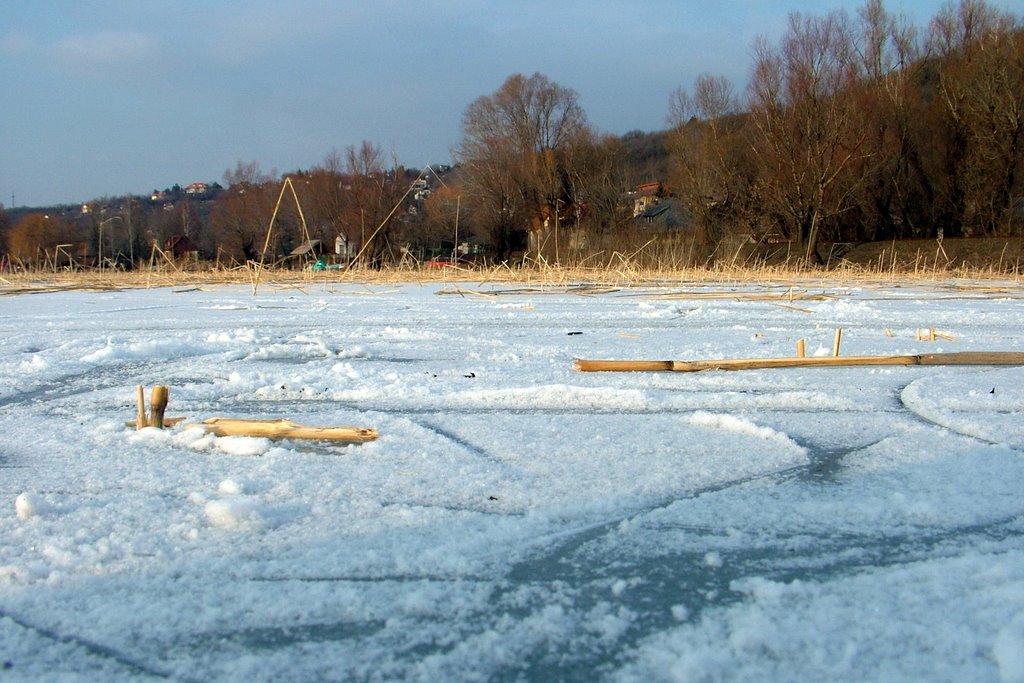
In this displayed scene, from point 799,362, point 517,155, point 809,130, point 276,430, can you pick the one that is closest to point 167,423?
point 276,430

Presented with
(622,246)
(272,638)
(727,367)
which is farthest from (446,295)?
(622,246)

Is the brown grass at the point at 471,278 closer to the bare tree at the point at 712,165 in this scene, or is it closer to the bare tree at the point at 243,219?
the bare tree at the point at 712,165

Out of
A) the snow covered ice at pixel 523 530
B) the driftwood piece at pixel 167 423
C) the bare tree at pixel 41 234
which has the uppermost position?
the bare tree at pixel 41 234

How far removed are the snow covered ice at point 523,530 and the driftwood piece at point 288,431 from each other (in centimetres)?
3

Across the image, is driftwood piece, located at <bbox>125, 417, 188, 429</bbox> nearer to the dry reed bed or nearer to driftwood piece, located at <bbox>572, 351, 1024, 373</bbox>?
driftwood piece, located at <bbox>572, 351, 1024, 373</bbox>

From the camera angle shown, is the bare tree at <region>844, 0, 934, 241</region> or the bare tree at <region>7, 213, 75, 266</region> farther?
the bare tree at <region>7, 213, 75, 266</region>

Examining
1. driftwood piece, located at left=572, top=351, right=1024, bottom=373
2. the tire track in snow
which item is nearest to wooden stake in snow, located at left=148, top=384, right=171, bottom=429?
the tire track in snow

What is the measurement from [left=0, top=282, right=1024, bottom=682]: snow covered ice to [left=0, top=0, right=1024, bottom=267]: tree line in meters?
14.3

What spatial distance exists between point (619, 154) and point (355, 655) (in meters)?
33.1

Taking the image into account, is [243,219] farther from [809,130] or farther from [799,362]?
[799,362]

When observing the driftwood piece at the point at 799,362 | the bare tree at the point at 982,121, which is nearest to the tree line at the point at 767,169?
the bare tree at the point at 982,121

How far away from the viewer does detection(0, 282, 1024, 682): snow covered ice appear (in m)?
0.98

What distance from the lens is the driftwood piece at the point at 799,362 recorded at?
117 inches

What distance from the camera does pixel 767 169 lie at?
945 inches
